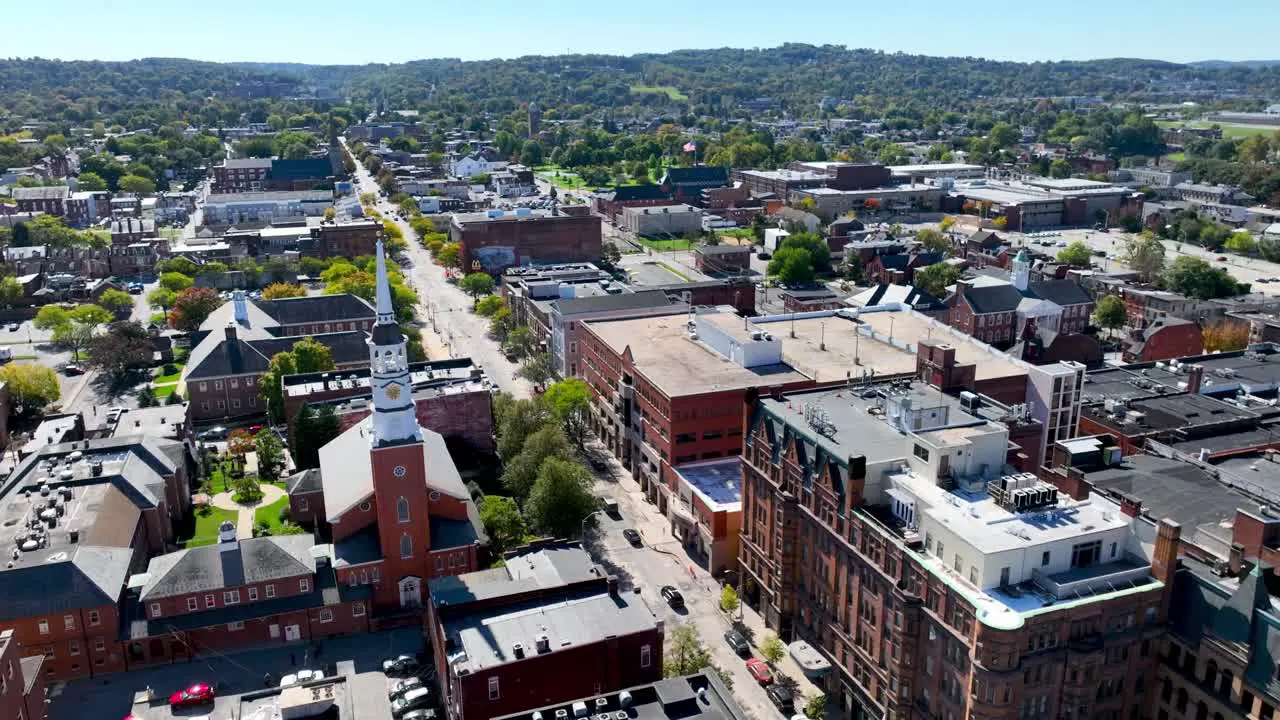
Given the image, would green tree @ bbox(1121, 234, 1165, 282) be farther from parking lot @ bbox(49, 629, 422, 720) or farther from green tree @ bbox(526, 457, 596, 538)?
parking lot @ bbox(49, 629, 422, 720)

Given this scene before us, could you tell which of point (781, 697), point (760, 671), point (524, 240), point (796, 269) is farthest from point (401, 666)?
point (524, 240)

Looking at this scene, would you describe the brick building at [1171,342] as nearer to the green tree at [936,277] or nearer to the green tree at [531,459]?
the green tree at [936,277]

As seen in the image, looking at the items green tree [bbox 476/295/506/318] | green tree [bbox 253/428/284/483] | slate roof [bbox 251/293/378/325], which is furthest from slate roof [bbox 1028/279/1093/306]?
green tree [bbox 253/428/284/483]

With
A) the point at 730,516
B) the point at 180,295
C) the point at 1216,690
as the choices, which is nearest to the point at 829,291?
the point at 730,516

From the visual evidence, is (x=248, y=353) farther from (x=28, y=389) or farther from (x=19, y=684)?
(x=19, y=684)

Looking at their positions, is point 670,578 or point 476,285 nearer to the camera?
point 670,578

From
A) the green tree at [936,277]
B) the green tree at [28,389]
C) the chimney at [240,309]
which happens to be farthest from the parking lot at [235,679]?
the green tree at [936,277]

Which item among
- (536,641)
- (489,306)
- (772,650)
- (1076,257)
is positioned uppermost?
(1076,257)
